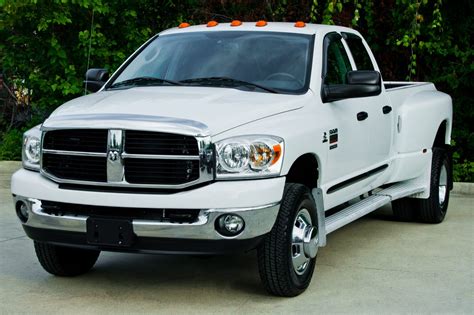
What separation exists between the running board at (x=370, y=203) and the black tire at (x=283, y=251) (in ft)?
2.01

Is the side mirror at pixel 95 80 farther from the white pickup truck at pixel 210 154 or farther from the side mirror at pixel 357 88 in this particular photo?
the side mirror at pixel 357 88

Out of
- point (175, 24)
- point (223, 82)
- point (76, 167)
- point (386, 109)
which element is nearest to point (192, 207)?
point (76, 167)

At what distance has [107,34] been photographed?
44.7 ft

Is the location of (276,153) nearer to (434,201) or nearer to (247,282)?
(247,282)

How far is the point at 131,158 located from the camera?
230 inches

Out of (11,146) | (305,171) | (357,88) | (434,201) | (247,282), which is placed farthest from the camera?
(11,146)

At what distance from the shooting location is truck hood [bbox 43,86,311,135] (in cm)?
586

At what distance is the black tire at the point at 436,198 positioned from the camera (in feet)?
30.2

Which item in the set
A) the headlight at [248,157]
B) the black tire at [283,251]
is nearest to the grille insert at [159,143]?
the headlight at [248,157]

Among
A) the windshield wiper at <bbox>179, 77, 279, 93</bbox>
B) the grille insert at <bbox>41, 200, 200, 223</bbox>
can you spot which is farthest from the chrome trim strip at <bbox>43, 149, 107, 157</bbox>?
the windshield wiper at <bbox>179, 77, 279, 93</bbox>

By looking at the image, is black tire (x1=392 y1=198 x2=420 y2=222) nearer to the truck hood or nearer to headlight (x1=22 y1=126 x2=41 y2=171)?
the truck hood

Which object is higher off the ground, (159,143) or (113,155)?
(159,143)

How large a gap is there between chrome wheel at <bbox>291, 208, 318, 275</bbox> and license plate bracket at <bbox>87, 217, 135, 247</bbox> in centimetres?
110

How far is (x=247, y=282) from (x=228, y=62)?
1637mm
